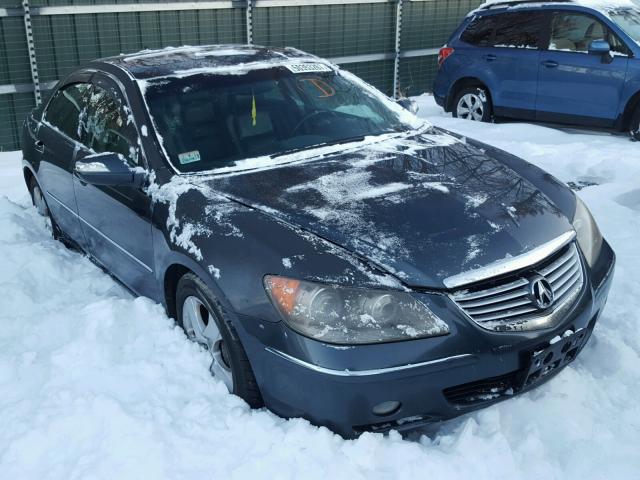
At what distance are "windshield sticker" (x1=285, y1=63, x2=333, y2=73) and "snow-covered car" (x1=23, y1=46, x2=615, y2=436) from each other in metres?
0.02

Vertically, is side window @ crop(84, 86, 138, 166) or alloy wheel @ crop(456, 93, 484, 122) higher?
side window @ crop(84, 86, 138, 166)

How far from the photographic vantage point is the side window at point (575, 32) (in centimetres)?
824

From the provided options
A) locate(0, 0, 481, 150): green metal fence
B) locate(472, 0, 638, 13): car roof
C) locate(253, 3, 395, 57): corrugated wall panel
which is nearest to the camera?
locate(472, 0, 638, 13): car roof

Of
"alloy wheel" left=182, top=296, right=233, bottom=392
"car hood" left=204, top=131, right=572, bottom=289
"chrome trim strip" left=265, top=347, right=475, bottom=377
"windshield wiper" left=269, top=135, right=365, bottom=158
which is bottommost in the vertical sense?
"alloy wheel" left=182, top=296, right=233, bottom=392

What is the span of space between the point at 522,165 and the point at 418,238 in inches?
50.8

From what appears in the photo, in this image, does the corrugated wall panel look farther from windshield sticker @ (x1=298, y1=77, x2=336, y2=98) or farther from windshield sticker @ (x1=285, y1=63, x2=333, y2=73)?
windshield sticker @ (x1=298, y1=77, x2=336, y2=98)

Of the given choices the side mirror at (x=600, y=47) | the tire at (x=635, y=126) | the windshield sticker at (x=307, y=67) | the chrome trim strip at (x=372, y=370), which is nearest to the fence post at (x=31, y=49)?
the windshield sticker at (x=307, y=67)

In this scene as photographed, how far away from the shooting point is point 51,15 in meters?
8.55

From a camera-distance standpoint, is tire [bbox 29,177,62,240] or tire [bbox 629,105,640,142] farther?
tire [bbox 629,105,640,142]

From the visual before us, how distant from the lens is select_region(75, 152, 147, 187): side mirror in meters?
3.51

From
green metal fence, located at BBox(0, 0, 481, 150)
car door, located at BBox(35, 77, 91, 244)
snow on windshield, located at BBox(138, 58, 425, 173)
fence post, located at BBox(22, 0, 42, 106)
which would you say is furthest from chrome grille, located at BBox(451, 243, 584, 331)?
fence post, located at BBox(22, 0, 42, 106)

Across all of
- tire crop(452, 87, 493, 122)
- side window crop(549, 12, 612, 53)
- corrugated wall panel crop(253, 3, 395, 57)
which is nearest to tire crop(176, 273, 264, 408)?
side window crop(549, 12, 612, 53)

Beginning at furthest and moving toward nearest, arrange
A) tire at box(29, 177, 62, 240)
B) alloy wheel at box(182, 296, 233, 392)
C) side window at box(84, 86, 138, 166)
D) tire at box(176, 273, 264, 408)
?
tire at box(29, 177, 62, 240), side window at box(84, 86, 138, 166), alloy wheel at box(182, 296, 233, 392), tire at box(176, 273, 264, 408)

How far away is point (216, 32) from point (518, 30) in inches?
159
